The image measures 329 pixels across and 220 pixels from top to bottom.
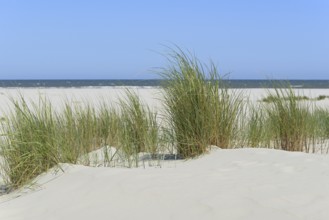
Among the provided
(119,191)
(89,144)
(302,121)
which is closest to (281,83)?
(302,121)

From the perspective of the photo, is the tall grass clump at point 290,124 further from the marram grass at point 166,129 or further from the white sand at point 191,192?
the white sand at point 191,192

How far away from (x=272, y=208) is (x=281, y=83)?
2953 mm

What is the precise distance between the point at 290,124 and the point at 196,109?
3.94 ft

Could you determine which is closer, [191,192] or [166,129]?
[191,192]

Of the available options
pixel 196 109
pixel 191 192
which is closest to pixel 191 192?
pixel 191 192

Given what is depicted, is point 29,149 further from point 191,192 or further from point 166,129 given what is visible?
point 191,192

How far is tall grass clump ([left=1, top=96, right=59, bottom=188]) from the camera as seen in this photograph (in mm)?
3873

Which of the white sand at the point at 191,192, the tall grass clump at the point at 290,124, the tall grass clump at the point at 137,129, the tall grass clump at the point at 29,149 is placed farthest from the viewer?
the tall grass clump at the point at 290,124

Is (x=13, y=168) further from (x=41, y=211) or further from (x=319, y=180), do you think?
(x=319, y=180)

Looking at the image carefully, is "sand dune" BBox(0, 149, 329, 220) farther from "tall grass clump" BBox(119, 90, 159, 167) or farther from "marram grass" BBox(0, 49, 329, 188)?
"tall grass clump" BBox(119, 90, 159, 167)

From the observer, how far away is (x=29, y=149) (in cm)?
394

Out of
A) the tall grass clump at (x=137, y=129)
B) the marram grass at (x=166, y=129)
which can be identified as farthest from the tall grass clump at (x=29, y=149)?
the tall grass clump at (x=137, y=129)

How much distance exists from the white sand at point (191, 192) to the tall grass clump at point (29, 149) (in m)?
0.15

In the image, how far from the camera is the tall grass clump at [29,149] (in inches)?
152
